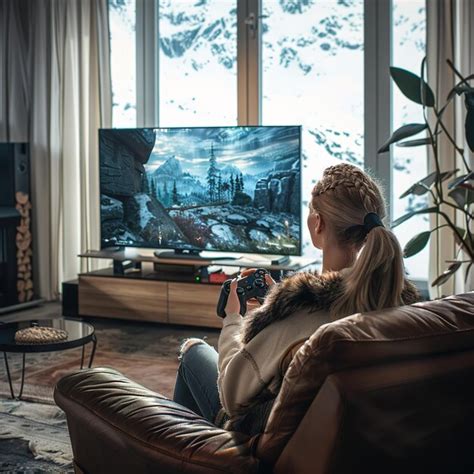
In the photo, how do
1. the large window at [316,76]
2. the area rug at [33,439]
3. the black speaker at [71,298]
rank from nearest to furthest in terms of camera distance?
the area rug at [33,439] < the large window at [316,76] < the black speaker at [71,298]

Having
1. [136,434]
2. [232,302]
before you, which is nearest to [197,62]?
[232,302]

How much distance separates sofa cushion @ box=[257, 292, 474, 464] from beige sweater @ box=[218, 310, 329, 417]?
0.17 meters

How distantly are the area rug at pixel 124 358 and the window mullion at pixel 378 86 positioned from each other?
1542 mm

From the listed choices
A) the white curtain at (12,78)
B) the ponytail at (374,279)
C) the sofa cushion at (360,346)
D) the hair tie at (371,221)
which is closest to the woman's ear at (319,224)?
the hair tie at (371,221)

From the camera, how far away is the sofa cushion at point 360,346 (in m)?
1.47

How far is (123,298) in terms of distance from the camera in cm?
536

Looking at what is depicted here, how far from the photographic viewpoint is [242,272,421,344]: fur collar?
5.91ft

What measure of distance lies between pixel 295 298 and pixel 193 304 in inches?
132

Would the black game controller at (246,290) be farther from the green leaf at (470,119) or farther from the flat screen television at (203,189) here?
the flat screen television at (203,189)

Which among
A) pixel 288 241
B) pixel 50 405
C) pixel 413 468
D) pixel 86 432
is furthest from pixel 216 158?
pixel 413 468

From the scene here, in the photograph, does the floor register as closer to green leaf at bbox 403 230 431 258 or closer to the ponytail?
green leaf at bbox 403 230 431 258

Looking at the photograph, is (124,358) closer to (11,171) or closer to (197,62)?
(11,171)

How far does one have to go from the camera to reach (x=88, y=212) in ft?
20.0

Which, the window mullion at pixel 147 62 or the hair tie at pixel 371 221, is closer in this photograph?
the hair tie at pixel 371 221
